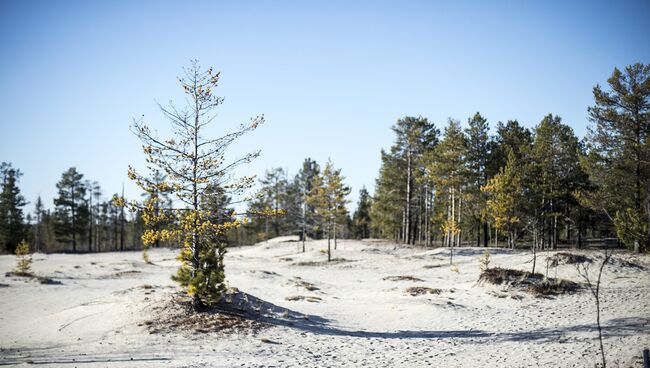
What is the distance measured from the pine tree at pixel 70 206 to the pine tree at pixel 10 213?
423cm

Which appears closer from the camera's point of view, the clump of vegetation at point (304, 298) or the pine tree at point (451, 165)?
the clump of vegetation at point (304, 298)

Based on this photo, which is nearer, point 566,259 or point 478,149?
point 566,259

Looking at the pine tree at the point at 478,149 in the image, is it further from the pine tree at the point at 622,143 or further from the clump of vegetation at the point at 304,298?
the clump of vegetation at the point at 304,298

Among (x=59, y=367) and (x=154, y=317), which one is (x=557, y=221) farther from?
(x=59, y=367)

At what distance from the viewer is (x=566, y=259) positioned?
24.0 meters

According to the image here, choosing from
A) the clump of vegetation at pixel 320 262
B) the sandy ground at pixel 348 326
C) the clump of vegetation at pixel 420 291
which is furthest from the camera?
the clump of vegetation at pixel 320 262

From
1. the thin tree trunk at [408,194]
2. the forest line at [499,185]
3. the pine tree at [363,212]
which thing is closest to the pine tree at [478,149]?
the forest line at [499,185]

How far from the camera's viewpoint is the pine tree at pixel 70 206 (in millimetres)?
54094

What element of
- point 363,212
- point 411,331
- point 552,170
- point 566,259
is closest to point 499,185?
point 566,259

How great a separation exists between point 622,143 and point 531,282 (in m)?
15.6

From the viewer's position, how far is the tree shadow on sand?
12078 millimetres

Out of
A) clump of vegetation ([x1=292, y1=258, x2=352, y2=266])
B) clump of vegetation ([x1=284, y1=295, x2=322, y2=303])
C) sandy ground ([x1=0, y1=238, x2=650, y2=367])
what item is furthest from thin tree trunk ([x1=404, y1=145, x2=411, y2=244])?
clump of vegetation ([x1=284, y1=295, x2=322, y2=303])

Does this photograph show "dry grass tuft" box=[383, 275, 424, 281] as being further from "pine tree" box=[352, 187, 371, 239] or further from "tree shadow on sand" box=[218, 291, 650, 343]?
"pine tree" box=[352, 187, 371, 239]

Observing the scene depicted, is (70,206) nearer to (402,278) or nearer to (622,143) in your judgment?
(402,278)
